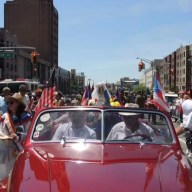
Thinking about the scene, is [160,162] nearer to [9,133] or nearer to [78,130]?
[78,130]

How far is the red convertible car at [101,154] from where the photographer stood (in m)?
3.82

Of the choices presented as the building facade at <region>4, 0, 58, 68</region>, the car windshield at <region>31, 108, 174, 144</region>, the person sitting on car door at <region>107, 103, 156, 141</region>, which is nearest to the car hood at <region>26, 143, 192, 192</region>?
the car windshield at <region>31, 108, 174, 144</region>

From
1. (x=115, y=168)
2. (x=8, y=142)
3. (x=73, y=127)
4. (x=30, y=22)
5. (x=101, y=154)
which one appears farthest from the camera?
(x=30, y=22)

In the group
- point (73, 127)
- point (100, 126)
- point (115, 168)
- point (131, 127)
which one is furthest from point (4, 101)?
point (115, 168)

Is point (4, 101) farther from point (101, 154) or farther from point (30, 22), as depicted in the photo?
point (30, 22)

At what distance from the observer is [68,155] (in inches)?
178

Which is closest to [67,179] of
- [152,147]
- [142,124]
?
[152,147]

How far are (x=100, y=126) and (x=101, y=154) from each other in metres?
0.73

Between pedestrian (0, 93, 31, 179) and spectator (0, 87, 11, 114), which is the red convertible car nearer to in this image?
pedestrian (0, 93, 31, 179)

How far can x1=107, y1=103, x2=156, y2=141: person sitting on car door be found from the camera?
5.42 m

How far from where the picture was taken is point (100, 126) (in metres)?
5.21

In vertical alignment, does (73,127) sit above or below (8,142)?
above

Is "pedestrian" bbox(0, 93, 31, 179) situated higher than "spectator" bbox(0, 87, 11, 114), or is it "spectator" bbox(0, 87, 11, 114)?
"spectator" bbox(0, 87, 11, 114)

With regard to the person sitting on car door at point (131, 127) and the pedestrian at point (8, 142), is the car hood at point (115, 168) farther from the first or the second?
the pedestrian at point (8, 142)
